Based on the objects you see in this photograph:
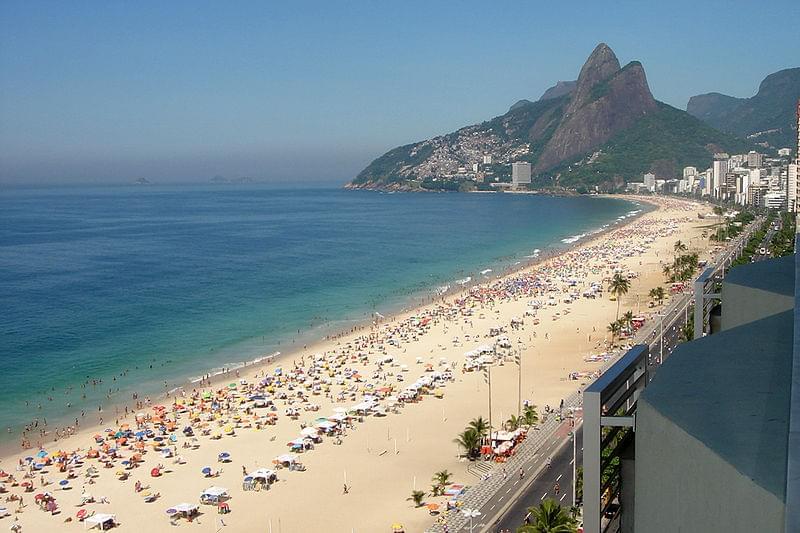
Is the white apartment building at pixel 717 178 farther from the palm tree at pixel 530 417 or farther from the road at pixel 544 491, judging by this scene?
the road at pixel 544 491

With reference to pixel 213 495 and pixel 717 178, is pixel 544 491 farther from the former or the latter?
pixel 717 178

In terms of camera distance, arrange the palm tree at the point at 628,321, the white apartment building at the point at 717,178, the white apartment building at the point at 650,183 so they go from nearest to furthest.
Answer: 1. the palm tree at the point at 628,321
2. the white apartment building at the point at 717,178
3. the white apartment building at the point at 650,183

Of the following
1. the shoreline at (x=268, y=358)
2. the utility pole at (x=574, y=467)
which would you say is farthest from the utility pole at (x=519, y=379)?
the shoreline at (x=268, y=358)

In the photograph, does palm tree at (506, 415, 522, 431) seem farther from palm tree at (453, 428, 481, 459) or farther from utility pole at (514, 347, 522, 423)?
palm tree at (453, 428, 481, 459)

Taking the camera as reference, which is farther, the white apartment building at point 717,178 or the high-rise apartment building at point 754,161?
the high-rise apartment building at point 754,161

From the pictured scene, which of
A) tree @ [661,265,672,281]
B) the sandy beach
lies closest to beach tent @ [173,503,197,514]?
the sandy beach

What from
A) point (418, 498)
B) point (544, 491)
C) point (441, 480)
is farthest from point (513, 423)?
point (418, 498)
